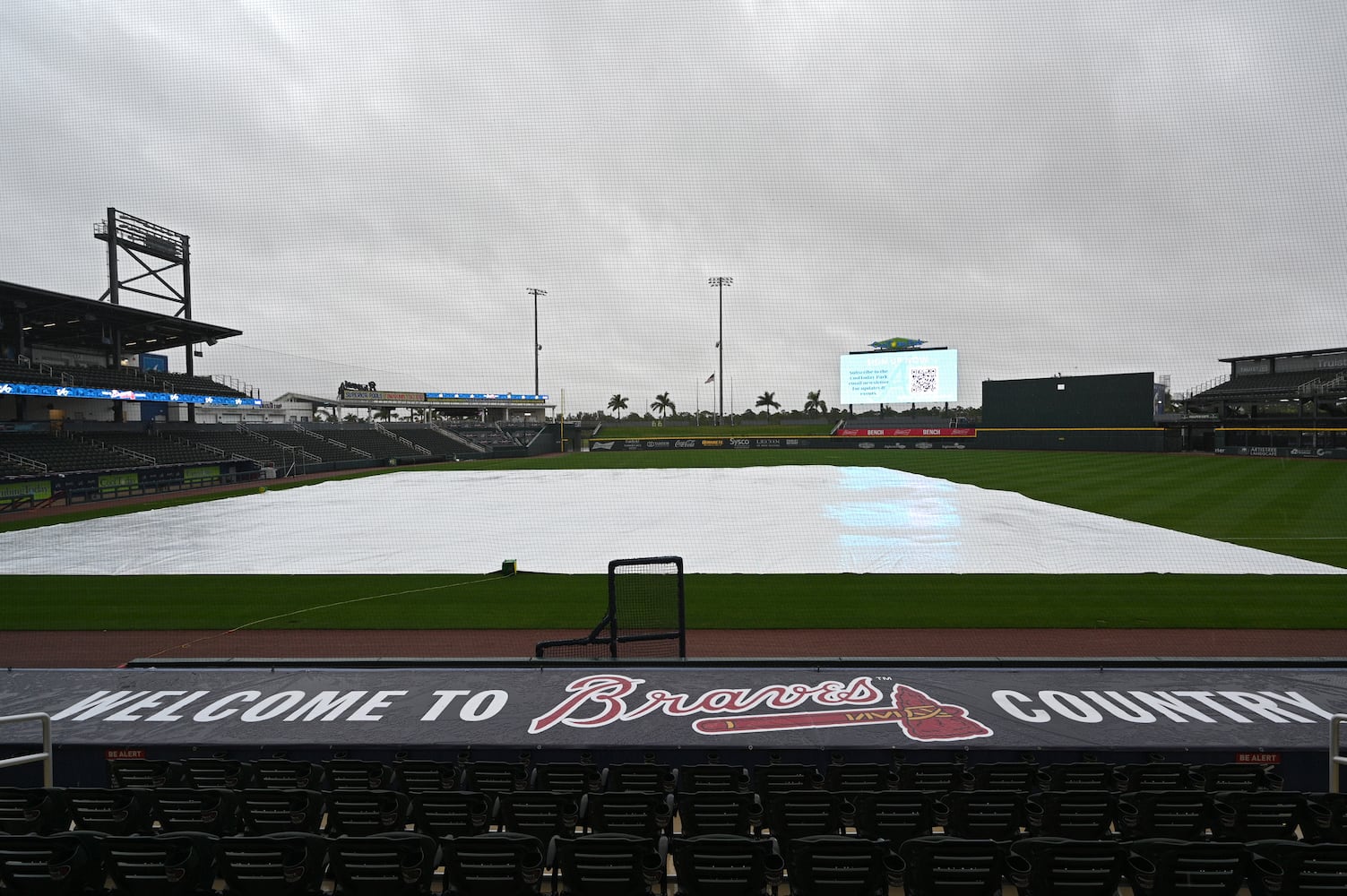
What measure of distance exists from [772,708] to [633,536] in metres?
15.2

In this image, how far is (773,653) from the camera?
36.6 ft

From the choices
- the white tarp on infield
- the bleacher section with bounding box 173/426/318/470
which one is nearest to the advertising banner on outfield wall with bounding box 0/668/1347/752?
the white tarp on infield

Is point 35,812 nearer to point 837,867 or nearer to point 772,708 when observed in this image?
point 837,867

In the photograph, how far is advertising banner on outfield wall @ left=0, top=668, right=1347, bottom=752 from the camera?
22.3 feet

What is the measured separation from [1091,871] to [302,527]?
89.4 ft

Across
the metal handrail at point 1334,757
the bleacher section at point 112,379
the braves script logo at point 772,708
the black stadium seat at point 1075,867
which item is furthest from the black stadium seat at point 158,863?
the bleacher section at point 112,379

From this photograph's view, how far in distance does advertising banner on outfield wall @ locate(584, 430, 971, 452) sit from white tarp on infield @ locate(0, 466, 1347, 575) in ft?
160

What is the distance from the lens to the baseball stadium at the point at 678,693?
3.90 m

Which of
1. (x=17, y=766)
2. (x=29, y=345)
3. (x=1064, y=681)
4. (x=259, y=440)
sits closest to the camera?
(x=17, y=766)

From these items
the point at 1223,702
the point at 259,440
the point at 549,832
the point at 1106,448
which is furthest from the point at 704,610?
the point at 1106,448

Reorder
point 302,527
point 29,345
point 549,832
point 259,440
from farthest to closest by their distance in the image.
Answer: point 259,440, point 29,345, point 302,527, point 549,832

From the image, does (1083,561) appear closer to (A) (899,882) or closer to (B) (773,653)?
(B) (773,653)

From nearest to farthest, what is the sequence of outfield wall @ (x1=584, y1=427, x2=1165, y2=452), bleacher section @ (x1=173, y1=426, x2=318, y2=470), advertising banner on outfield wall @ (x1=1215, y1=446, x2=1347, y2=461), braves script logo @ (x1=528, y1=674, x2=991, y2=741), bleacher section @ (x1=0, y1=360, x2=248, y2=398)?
braves script logo @ (x1=528, y1=674, x2=991, y2=741) → bleacher section @ (x1=0, y1=360, x2=248, y2=398) → bleacher section @ (x1=173, y1=426, x2=318, y2=470) → advertising banner on outfield wall @ (x1=1215, y1=446, x2=1347, y2=461) → outfield wall @ (x1=584, y1=427, x2=1165, y2=452)

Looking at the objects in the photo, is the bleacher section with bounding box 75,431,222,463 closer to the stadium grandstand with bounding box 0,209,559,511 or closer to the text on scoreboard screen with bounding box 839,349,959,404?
the stadium grandstand with bounding box 0,209,559,511
